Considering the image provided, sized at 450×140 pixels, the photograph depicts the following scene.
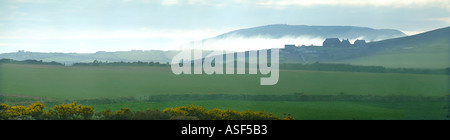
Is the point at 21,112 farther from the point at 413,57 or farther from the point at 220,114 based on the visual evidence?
the point at 413,57

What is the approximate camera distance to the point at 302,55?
101 ft

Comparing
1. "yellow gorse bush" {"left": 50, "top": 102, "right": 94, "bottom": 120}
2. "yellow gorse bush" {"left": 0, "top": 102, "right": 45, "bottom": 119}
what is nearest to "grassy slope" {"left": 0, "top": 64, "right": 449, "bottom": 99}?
"yellow gorse bush" {"left": 0, "top": 102, "right": 45, "bottom": 119}

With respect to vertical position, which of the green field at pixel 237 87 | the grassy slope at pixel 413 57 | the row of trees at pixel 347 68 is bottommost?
the green field at pixel 237 87

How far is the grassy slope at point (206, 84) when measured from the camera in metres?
28.8

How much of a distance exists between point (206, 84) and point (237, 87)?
2178mm

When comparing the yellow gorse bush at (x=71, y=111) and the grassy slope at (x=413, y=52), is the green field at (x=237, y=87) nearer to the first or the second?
the grassy slope at (x=413, y=52)

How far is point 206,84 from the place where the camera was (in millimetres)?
30750

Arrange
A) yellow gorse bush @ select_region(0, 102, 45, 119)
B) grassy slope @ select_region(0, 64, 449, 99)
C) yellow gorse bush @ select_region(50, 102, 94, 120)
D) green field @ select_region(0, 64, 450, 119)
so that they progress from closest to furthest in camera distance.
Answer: yellow gorse bush @ select_region(0, 102, 45, 119), yellow gorse bush @ select_region(50, 102, 94, 120), green field @ select_region(0, 64, 450, 119), grassy slope @ select_region(0, 64, 449, 99)

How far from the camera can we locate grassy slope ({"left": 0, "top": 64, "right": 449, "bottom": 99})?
2880 centimetres

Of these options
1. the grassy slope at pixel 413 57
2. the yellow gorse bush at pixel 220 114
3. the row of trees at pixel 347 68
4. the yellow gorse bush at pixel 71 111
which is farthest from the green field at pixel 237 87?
the yellow gorse bush at pixel 220 114

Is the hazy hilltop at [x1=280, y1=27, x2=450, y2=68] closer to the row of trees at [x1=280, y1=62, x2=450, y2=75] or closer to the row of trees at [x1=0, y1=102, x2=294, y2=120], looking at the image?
the row of trees at [x1=280, y1=62, x2=450, y2=75]

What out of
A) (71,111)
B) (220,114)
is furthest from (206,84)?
(71,111)
